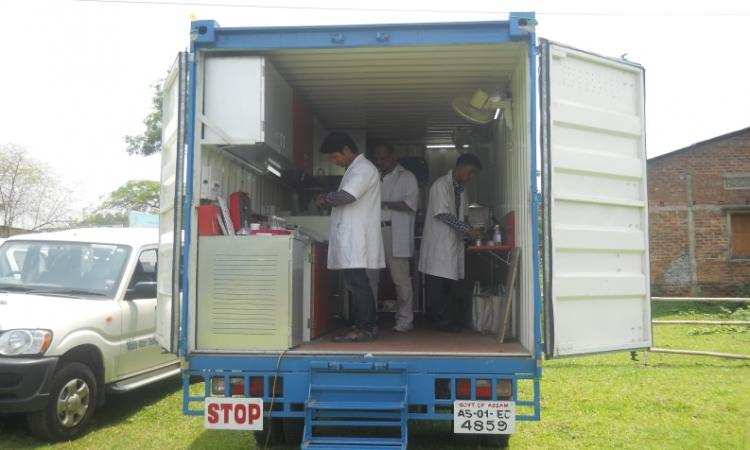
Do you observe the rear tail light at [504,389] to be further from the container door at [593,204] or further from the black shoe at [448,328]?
the black shoe at [448,328]

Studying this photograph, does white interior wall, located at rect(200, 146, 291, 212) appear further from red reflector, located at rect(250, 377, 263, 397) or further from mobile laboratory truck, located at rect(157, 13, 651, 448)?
red reflector, located at rect(250, 377, 263, 397)

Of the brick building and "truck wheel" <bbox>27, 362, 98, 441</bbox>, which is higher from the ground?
the brick building

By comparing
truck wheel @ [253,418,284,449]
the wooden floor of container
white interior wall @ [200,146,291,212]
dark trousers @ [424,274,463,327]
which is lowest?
truck wheel @ [253,418,284,449]

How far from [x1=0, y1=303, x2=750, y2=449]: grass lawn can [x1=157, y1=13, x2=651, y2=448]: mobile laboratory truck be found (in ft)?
2.33

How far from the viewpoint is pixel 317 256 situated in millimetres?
4914

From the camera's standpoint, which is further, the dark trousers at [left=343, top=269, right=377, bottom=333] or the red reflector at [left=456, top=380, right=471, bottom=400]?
the dark trousers at [left=343, top=269, right=377, bottom=333]

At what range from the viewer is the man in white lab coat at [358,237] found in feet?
14.9

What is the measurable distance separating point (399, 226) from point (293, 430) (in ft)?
6.79

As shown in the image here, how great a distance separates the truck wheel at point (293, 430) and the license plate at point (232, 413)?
0.83 metres

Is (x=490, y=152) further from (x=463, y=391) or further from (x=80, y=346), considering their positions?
(x=80, y=346)

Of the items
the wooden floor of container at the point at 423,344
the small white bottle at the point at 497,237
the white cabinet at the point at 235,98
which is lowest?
the wooden floor of container at the point at 423,344

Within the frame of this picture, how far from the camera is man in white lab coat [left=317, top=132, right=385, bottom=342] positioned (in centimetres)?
455

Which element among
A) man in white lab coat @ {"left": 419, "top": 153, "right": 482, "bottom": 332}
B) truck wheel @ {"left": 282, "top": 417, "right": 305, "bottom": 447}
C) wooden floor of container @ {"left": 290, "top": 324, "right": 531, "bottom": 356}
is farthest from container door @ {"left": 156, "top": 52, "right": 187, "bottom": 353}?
man in white lab coat @ {"left": 419, "top": 153, "right": 482, "bottom": 332}

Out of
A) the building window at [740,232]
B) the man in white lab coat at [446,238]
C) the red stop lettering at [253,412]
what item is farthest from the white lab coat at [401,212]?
the building window at [740,232]
